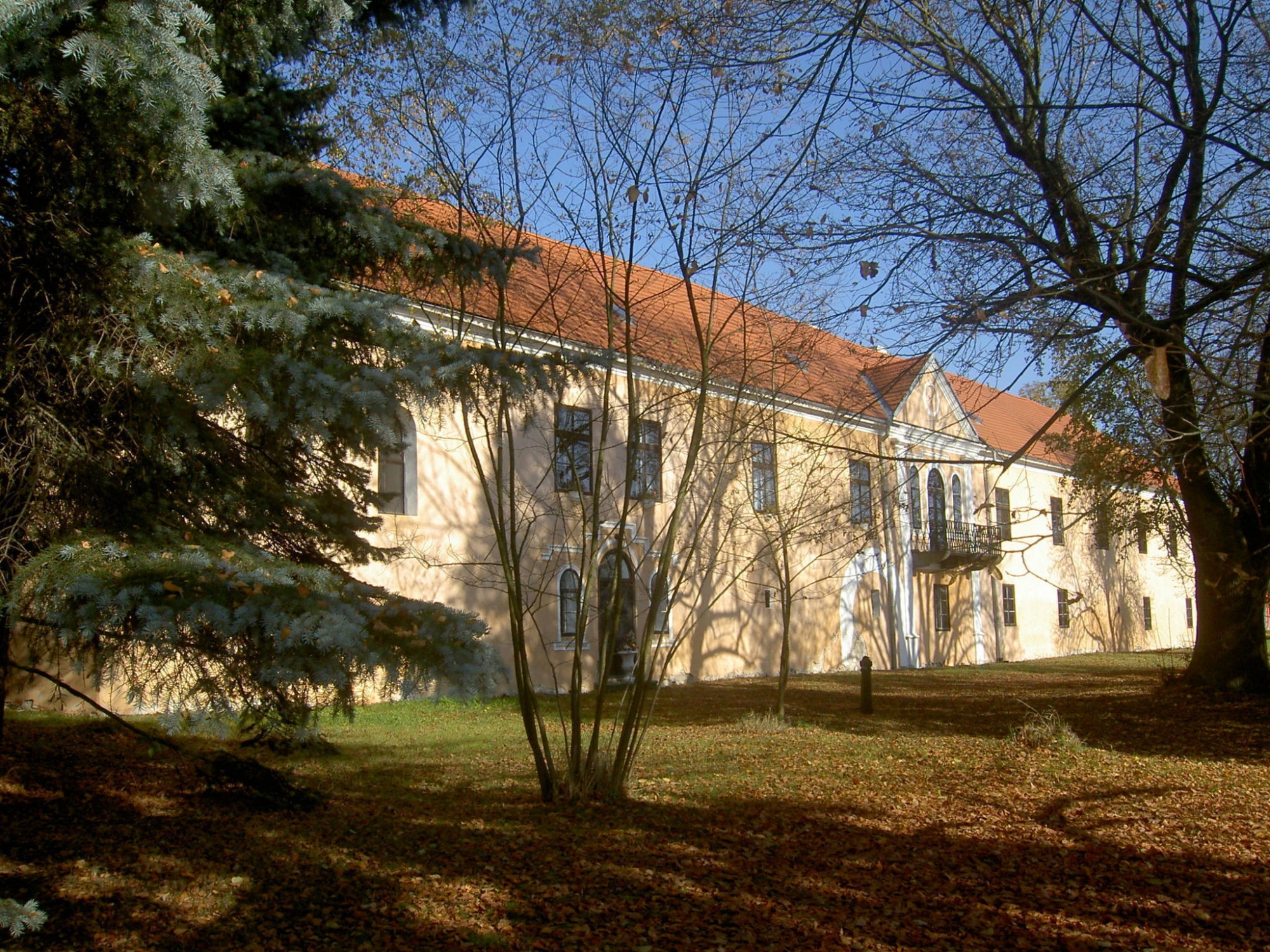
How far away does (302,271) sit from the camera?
22.0 ft

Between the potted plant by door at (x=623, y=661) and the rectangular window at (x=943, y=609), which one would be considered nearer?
the potted plant by door at (x=623, y=661)

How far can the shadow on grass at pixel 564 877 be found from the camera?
4906 mm

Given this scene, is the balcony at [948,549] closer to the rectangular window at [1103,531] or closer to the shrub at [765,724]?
the rectangular window at [1103,531]

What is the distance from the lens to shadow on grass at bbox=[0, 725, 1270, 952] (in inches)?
193

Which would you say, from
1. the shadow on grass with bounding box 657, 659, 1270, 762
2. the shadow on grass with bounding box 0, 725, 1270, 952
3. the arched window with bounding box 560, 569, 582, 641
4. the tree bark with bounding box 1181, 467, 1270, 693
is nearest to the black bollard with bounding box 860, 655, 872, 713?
the shadow on grass with bounding box 657, 659, 1270, 762

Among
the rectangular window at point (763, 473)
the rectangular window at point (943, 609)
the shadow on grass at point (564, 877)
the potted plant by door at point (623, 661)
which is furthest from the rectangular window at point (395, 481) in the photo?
the rectangular window at point (943, 609)

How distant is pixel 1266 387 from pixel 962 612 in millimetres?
19267

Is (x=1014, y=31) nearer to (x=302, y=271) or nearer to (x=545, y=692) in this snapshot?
(x=302, y=271)

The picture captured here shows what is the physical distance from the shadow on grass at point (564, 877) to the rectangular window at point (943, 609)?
2026 cm

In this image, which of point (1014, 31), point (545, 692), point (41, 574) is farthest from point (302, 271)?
point (545, 692)

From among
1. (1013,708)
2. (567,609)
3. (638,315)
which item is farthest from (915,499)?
(638,315)

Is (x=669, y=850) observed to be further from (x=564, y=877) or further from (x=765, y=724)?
(x=765, y=724)

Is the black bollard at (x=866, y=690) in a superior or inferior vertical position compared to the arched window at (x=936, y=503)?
inferior

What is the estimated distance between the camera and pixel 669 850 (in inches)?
251
